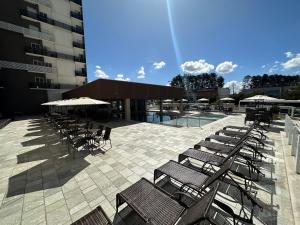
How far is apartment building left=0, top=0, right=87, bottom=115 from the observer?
63.2ft

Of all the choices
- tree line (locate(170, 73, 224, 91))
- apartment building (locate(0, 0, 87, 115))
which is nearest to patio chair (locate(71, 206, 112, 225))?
apartment building (locate(0, 0, 87, 115))

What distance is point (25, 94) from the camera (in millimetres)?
20547

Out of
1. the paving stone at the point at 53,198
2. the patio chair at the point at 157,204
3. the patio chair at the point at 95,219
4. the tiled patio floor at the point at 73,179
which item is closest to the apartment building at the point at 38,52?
the tiled patio floor at the point at 73,179

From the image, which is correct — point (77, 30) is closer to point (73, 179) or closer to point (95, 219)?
point (73, 179)

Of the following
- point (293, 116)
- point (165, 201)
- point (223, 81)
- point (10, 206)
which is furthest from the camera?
point (223, 81)

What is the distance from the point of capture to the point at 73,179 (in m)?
3.88

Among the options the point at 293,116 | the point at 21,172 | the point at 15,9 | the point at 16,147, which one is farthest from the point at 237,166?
the point at 15,9

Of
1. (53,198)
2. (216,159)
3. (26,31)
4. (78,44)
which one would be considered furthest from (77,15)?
(216,159)

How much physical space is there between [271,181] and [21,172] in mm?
6972

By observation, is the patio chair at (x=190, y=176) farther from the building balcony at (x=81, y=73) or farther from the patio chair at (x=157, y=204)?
the building balcony at (x=81, y=73)

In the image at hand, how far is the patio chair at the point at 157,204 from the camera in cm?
187

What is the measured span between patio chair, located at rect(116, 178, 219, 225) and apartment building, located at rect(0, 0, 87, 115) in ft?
81.1

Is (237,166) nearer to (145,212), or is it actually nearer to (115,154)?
(145,212)

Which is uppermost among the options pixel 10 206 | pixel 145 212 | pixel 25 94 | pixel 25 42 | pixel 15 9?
pixel 15 9
